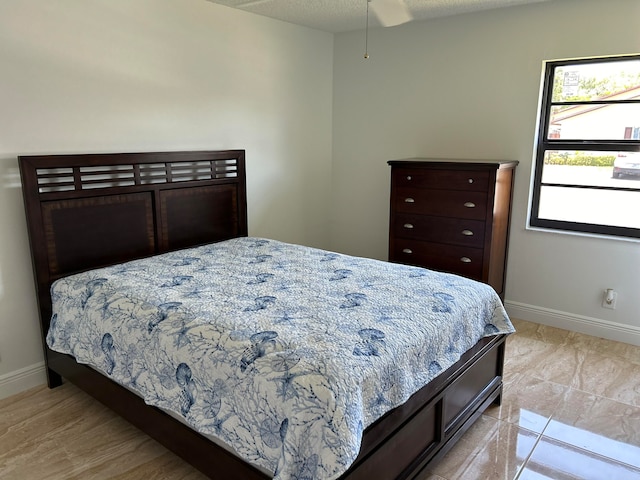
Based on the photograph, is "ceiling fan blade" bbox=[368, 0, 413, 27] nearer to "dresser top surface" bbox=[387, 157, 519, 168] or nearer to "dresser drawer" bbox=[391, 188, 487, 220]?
"dresser top surface" bbox=[387, 157, 519, 168]

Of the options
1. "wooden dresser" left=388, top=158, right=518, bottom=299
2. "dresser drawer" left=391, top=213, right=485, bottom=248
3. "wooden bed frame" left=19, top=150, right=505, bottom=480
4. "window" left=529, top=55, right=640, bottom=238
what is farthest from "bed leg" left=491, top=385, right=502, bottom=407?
"window" left=529, top=55, right=640, bottom=238

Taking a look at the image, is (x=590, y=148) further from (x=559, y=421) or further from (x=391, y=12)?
(x=559, y=421)

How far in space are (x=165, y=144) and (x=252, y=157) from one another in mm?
807

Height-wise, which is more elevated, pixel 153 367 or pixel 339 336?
pixel 339 336

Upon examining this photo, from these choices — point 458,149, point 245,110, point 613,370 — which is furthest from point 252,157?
point 613,370

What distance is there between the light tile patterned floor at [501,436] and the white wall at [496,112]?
0.69 metres

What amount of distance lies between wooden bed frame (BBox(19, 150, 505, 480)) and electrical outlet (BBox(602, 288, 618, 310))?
1317mm

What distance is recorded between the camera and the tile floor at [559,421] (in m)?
2.14

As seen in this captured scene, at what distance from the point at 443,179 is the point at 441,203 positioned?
172 mm

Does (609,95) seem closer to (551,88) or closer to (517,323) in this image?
(551,88)

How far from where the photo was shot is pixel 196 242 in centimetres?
341

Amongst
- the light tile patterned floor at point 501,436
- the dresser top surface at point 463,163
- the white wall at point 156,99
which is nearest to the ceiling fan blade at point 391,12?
the white wall at point 156,99

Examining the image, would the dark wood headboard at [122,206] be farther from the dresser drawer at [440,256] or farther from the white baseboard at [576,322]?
the white baseboard at [576,322]

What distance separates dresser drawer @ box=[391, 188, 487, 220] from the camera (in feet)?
11.1
